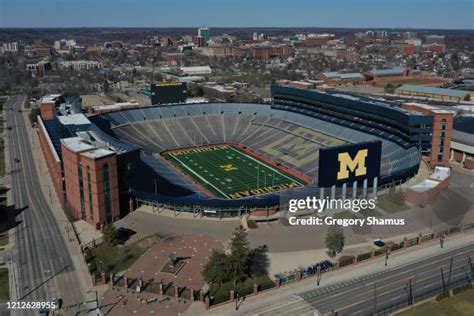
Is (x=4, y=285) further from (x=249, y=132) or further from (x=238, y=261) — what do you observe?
(x=249, y=132)

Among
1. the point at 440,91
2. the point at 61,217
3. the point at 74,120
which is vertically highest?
the point at 440,91

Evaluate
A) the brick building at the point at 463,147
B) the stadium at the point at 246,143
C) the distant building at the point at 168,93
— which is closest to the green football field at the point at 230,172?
the stadium at the point at 246,143

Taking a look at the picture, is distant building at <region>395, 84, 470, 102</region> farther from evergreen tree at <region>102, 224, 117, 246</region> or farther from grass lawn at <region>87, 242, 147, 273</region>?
evergreen tree at <region>102, 224, 117, 246</region>

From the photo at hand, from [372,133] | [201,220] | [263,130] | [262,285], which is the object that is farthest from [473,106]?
[262,285]

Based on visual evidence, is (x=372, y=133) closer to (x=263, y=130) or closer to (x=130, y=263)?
(x=263, y=130)

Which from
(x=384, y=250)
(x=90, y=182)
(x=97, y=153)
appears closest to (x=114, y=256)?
(x=90, y=182)

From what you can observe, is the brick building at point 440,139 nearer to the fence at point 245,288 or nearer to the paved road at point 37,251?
the fence at point 245,288
